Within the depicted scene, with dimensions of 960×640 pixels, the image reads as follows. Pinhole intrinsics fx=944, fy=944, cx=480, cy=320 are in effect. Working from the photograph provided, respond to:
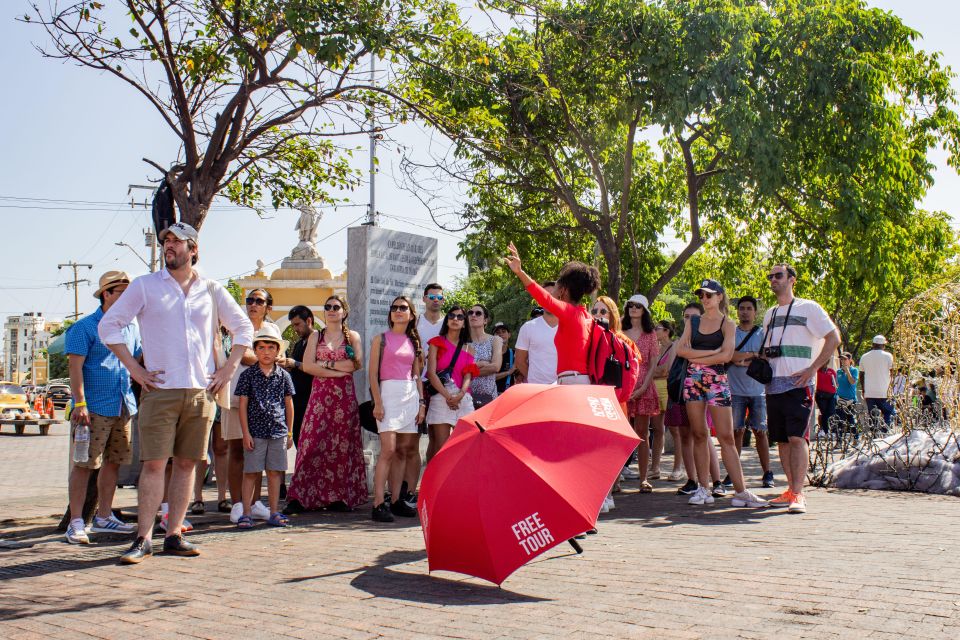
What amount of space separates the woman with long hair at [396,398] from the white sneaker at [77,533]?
2.27 meters

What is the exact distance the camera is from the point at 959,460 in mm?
9828

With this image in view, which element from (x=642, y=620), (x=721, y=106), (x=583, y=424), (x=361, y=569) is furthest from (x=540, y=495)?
(x=721, y=106)

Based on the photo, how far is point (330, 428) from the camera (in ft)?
29.0

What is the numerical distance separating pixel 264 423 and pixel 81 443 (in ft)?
5.07

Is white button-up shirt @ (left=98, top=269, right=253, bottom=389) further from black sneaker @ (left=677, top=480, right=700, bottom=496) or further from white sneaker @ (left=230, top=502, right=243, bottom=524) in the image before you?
black sneaker @ (left=677, top=480, right=700, bottom=496)

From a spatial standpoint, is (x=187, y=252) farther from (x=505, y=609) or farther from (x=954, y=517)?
(x=954, y=517)

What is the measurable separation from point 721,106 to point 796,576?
9874 mm

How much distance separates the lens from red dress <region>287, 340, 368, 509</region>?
8797 mm

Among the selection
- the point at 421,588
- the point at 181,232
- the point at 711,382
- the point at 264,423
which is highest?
the point at 181,232

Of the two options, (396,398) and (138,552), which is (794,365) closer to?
(396,398)

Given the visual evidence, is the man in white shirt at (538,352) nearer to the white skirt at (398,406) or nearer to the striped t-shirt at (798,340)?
the white skirt at (398,406)

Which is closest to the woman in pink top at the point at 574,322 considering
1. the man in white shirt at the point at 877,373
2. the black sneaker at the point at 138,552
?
the black sneaker at the point at 138,552

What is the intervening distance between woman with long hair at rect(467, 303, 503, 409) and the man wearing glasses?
8.68ft

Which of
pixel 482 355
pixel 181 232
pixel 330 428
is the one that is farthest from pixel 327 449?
pixel 181 232
